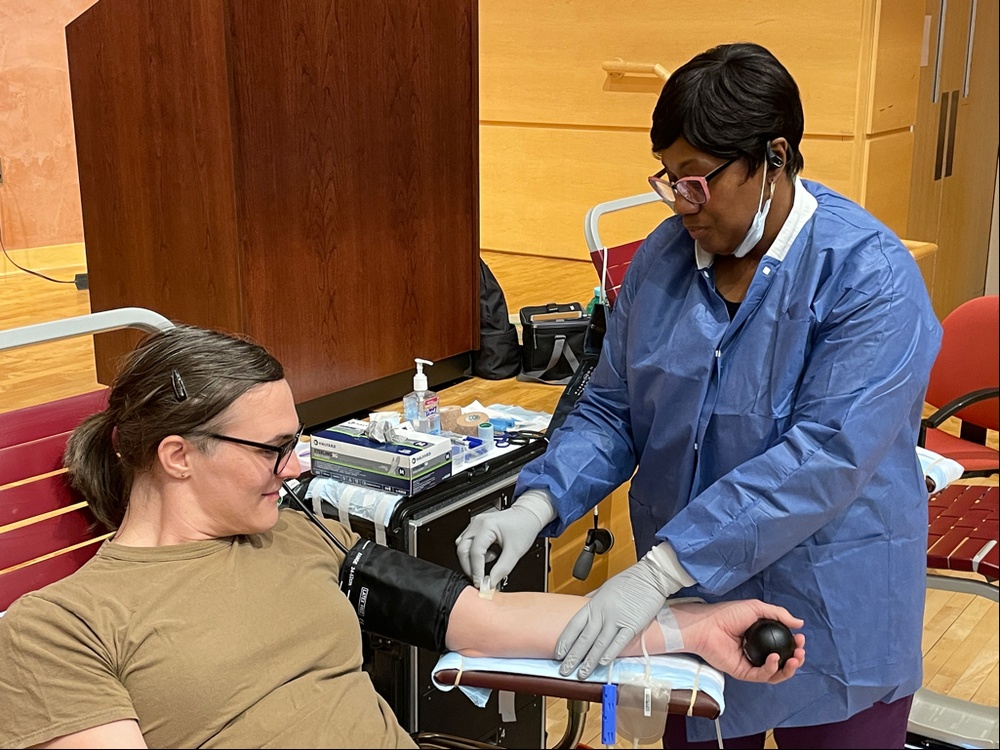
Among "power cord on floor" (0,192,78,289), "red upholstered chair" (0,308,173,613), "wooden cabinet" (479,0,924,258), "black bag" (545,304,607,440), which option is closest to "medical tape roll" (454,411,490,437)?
"black bag" (545,304,607,440)

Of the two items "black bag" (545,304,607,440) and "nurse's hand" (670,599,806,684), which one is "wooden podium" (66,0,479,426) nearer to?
"black bag" (545,304,607,440)

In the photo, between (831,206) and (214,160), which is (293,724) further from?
(214,160)

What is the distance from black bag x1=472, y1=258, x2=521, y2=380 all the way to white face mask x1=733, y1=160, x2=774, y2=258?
7.00 ft

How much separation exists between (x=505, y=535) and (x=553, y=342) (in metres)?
1.77

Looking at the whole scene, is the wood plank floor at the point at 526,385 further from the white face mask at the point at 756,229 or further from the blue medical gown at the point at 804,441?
the white face mask at the point at 756,229

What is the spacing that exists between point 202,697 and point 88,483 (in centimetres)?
39

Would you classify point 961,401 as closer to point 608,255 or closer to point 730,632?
point 730,632

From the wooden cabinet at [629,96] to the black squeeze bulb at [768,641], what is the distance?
3.16m

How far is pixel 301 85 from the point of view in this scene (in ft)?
8.89

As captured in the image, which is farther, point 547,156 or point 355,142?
point 547,156

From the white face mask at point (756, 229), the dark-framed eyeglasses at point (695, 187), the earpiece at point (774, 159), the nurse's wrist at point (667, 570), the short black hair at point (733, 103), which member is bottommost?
the nurse's wrist at point (667, 570)

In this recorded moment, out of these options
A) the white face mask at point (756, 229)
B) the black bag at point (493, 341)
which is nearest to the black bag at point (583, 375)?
the black bag at point (493, 341)

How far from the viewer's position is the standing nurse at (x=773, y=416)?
3.97 feet

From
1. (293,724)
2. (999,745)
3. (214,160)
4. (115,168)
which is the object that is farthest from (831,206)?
(115,168)
